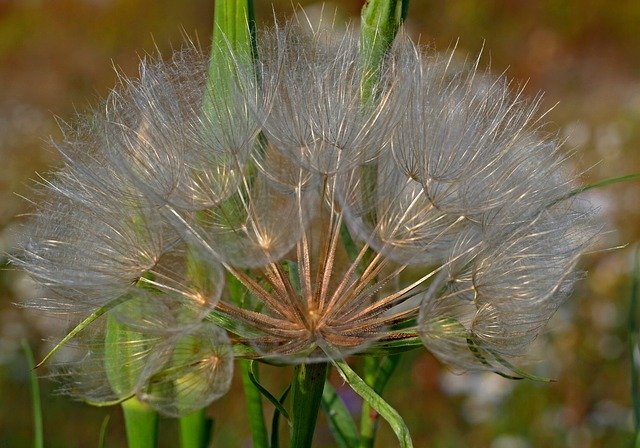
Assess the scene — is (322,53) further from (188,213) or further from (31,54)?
(31,54)

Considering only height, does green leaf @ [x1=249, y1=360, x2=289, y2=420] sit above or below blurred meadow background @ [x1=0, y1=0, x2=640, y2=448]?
below

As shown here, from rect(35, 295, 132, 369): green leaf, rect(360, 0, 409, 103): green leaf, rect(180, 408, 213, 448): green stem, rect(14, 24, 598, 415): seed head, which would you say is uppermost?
rect(360, 0, 409, 103): green leaf

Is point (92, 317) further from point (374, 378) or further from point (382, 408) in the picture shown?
point (374, 378)

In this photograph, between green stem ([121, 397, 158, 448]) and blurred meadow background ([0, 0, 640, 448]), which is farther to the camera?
blurred meadow background ([0, 0, 640, 448])

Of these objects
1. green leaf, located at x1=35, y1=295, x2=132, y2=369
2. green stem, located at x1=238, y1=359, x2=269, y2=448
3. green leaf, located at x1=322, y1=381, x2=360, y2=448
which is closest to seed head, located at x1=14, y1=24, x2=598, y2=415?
green leaf, located at x1=35, y1=295, x2=132, y2=369

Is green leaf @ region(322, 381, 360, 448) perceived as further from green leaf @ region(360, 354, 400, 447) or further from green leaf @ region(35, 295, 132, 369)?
green leaf @ region(35, 295, 132, 369)

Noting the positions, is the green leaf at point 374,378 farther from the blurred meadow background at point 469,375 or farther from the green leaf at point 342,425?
the blurred meadow background at point 469,375

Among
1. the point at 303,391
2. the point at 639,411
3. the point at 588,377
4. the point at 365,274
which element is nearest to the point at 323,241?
the point at 365,274
